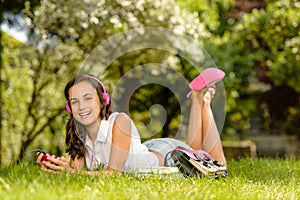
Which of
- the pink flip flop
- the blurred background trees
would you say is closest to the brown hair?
the pink flip flop

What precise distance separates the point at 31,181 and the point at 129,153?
1.15 metres

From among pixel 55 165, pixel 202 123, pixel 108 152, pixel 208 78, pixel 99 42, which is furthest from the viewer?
pixel 99 42

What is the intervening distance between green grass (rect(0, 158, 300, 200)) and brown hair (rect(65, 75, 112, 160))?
2.29 ft

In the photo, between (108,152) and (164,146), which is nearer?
(108,152)

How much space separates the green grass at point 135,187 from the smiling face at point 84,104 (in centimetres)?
63

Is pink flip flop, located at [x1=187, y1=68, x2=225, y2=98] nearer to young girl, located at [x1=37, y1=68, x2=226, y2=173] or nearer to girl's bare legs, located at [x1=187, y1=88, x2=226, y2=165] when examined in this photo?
girl's bare legs, located at [x1=187, y1=88, x2=226, y2=165]

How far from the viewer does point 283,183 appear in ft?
12.4

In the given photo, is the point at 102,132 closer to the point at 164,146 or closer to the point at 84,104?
the point at 84,104

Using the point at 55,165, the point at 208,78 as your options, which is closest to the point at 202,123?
the point at 208,78

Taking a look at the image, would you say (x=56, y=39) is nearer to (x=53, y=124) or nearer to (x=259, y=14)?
(x=53, y=124)

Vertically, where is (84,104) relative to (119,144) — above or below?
above

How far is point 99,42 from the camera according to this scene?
812 cm

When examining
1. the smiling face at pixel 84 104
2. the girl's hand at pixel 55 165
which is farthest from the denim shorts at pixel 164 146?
the girl's hand at pixel 55 165

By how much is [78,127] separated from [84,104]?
8.4 inches
